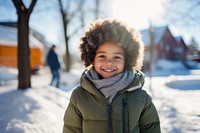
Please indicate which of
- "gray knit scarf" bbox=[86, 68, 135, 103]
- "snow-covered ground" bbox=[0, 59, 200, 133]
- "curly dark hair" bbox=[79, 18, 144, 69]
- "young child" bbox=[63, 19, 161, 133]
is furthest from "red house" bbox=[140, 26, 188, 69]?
"gray knit scarf" bbox=[86, 68, 135, 103]

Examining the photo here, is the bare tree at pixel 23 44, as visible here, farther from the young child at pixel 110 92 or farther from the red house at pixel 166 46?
the red house at pixel 166 46

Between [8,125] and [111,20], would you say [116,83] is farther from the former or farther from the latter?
[8,125]

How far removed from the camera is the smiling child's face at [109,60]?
83.2 inches

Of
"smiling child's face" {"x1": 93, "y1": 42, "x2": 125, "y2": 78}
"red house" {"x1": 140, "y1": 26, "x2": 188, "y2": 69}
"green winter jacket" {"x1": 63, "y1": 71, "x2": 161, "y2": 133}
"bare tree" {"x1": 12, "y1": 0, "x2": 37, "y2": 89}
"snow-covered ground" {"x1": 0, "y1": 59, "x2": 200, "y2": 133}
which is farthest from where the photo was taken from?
"red house" {"x1": 140, "y1": 26, "x2": 188, "y2": 69}

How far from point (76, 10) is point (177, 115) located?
14907 millimetres

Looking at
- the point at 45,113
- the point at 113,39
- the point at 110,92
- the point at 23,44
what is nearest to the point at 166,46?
the point at 23,44

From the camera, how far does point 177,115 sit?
571cm

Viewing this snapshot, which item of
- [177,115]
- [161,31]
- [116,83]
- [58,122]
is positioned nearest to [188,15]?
[177,115]

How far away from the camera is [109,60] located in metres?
2.11

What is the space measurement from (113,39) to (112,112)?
1.94ft

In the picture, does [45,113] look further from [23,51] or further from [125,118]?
[125,118]

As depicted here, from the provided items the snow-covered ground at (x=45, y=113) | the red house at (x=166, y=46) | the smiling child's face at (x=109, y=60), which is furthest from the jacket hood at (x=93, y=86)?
the red house at (x=166, y=46)

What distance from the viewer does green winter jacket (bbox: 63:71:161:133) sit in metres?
2.00

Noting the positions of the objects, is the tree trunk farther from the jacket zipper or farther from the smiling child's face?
the jacket zipper
